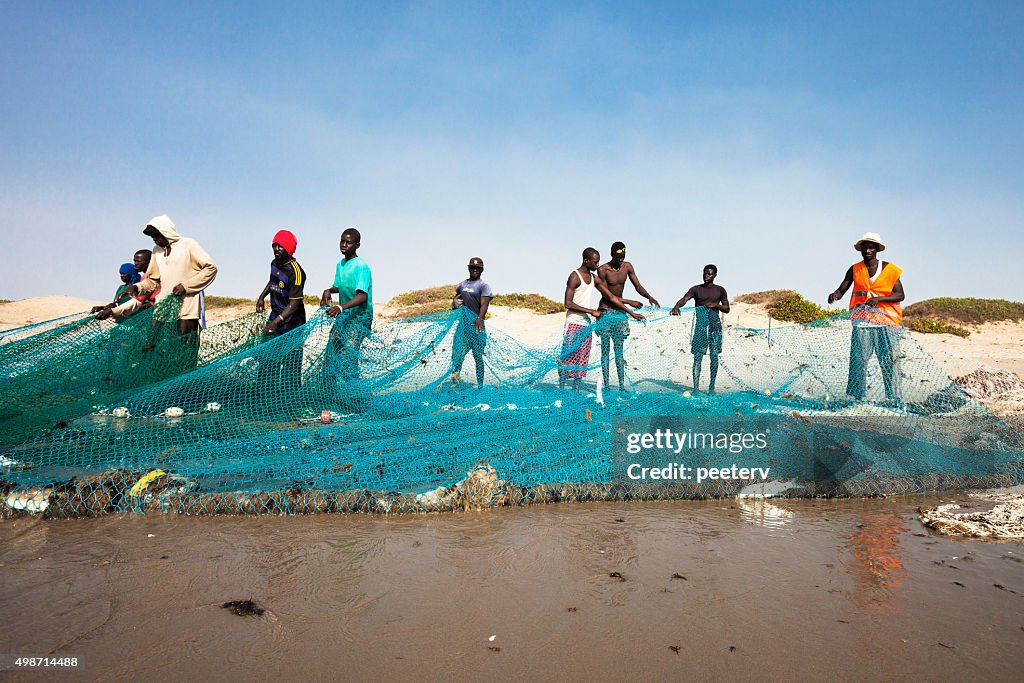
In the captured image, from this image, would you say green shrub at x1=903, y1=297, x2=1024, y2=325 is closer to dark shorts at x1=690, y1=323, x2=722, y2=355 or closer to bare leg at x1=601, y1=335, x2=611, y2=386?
dark shorts at x1=690, y1=323, x2=722, y2=355

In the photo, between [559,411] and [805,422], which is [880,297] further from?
A: [559,411]

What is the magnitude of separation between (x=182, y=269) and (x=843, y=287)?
6.05 metres

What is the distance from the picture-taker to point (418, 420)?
13.8 feet

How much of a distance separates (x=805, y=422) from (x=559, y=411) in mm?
1728

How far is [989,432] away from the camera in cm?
464

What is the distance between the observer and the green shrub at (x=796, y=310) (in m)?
16.3

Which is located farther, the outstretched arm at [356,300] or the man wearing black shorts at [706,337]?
the man wearing black shorts at [706,337]

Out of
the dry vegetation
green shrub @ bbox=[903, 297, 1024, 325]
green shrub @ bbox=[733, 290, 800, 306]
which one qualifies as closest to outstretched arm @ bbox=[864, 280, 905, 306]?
green shrub @ bbox=[733, 290, 800, 306]

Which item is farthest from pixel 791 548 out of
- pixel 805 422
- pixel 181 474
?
pixel 181 474
